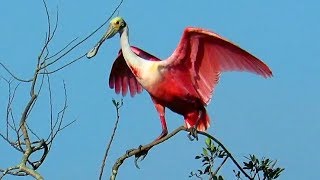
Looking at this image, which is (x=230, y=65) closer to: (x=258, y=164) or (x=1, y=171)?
(x=258, y=164)

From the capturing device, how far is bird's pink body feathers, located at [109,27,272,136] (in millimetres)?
6102

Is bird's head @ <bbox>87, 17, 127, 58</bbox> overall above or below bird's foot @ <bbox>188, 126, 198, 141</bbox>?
above

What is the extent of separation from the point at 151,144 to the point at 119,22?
1.09 m

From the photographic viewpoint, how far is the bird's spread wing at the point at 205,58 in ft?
20.0

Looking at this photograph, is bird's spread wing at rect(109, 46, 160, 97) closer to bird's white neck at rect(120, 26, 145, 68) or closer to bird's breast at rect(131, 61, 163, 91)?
bird's white neck at rect(120, 26, 145, 68)

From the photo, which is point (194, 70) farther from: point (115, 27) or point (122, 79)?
point (122, 79)

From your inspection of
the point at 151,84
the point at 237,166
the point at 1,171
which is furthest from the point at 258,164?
the point at 1,171

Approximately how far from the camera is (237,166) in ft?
17.5

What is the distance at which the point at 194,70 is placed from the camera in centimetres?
629

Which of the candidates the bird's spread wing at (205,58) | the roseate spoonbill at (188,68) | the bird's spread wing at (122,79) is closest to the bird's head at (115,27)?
the roseate spoonbill at (188,68)

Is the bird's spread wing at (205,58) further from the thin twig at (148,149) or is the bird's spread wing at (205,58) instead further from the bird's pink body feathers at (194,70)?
the thin twig at (148,149)

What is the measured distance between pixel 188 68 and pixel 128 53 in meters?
0.45

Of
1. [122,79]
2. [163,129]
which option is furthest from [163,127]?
[122,79]

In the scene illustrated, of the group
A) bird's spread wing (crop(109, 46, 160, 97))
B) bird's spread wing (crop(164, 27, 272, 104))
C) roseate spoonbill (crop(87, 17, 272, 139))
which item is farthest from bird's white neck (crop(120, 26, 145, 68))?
bird's spread wing (crop(109, 46, 160, 97))
